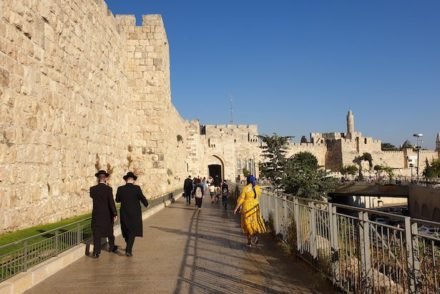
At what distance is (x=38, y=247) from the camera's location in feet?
16.9

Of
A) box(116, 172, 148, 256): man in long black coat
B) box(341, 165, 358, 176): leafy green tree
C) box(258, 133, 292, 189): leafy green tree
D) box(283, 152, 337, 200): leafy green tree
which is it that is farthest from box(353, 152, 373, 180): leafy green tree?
box(116, 172, 148, 256): man in long black coat

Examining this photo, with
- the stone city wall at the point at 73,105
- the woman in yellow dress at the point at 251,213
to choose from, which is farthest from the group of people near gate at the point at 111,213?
the woman in yellow dress at the point at 251,213

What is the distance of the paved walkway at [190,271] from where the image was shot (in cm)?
466

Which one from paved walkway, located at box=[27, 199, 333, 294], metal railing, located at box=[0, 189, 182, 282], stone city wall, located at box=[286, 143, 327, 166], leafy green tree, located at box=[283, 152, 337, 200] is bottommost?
paved walkway, located at box=[27, 199, 333, 294]

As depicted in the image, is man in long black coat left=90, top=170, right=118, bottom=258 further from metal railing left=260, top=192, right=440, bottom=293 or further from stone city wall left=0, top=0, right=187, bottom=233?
metal railing left=260, top=192, right=440, bottom=293

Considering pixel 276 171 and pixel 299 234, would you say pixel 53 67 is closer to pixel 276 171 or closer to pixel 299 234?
pixel 299 234

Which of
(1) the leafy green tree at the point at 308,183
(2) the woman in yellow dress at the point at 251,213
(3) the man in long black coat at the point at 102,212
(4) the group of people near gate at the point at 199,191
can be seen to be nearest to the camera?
(3) the man in long black coat at the point at 102,212

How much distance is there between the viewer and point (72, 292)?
4582 millimetres

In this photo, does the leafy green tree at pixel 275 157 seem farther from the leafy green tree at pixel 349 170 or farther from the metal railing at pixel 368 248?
the leafy green tree at pixel 349 170

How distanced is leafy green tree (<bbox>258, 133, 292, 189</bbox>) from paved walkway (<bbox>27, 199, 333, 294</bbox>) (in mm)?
6048

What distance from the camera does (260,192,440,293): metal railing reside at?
10.2ft

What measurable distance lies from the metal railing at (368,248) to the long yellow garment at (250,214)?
0.85m

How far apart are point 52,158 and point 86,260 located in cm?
274

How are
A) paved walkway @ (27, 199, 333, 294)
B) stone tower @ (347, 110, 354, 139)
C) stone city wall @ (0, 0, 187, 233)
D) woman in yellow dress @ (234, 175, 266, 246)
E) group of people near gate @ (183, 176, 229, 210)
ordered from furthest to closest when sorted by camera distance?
stone tower @ (347, 110, 354, 139), group of people near gate @ (183, 176, 229, 210), woman in yellow dress @ (234, 175, 266, 246), stone city wall @ (0, 0, 187, 233), paved walkway @ (27, 199, 333, 294)
